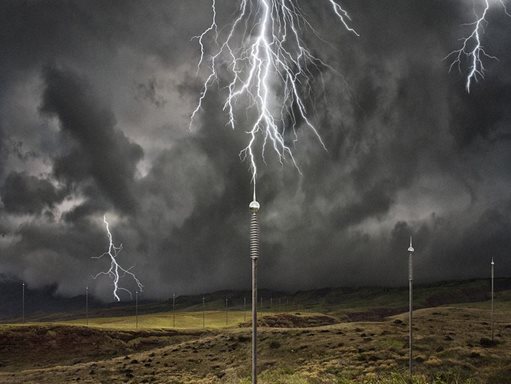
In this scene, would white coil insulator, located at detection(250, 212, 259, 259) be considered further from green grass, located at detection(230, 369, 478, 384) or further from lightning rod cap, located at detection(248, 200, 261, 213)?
green grass, located at detection(230, 369, 478, 384)

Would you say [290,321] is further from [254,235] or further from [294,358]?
[254,235]

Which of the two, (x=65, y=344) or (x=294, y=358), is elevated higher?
(x=294, y=358)

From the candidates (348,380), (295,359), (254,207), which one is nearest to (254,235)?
(254,207)

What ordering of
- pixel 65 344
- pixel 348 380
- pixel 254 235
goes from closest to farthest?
pixel 254 235 → pixel 348 380 → pixel 65 344

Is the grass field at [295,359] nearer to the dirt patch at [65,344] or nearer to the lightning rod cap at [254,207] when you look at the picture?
the dirt patch at [65,344]

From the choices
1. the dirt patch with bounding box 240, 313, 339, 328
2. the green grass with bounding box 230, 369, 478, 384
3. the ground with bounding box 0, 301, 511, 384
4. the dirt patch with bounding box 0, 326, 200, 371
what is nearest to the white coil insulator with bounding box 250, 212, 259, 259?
the green grass with bounding box 230, 369, 478, 384

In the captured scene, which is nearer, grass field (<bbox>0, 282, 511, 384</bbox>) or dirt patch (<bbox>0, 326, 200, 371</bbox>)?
grass field (<bbox>0, 282, 511, 384</bbox>)

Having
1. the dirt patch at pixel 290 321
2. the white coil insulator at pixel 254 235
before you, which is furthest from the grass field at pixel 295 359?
the dirt patch at pixel 290 321

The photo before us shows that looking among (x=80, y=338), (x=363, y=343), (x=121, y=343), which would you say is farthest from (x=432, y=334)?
(x=80, y=338)

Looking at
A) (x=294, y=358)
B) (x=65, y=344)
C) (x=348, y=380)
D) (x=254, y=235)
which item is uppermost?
(x=254, y=235)

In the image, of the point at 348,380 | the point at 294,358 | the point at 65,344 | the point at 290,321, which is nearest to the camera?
the point at 348,380

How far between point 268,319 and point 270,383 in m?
121

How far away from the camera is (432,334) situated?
60719mm

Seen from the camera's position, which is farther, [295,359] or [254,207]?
[295,359]
